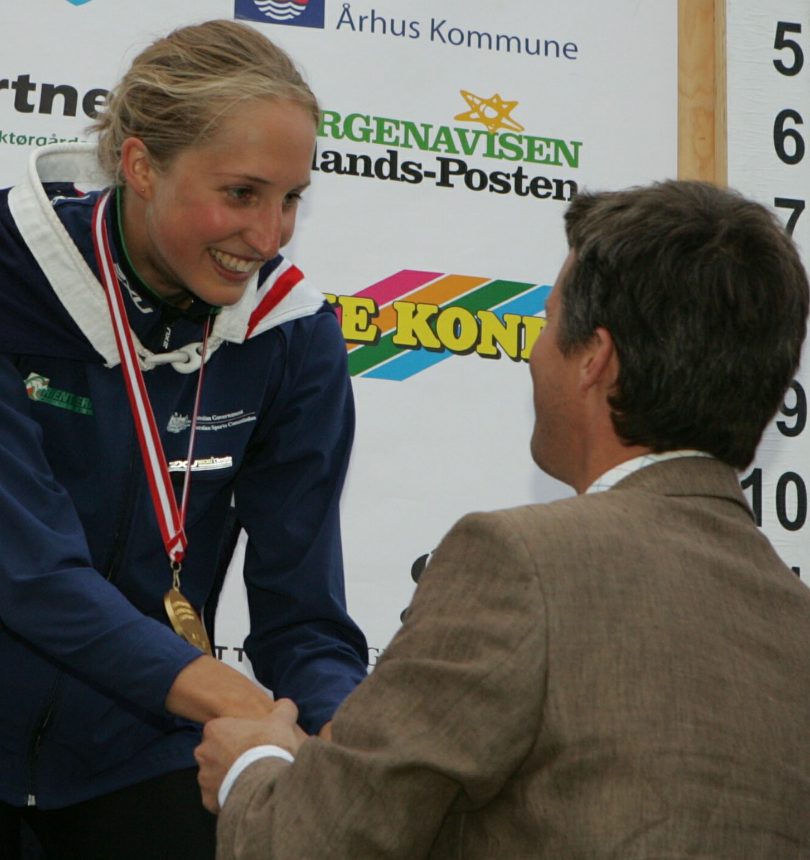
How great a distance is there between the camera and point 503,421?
338 centimetres

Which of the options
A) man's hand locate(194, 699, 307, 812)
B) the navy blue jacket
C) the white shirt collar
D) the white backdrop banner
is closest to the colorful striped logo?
the white backdrop banner

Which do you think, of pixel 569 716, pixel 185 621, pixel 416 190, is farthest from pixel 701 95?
pixel 569 716

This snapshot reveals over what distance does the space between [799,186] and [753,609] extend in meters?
2.40

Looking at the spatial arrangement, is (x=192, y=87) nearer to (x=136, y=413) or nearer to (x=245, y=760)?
(x=136, y=413)

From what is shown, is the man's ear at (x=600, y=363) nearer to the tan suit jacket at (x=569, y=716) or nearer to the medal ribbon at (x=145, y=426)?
the tan suit jacket at (x=569, y=716)

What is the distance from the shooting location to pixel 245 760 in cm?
163

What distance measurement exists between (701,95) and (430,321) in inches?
36.3

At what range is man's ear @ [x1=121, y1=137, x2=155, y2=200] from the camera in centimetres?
207

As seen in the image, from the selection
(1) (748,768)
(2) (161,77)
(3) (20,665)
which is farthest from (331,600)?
(1) (748,768)

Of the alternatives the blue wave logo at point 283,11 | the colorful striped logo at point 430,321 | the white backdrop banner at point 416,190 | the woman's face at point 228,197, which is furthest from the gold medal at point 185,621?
the blue wave logo at point 283,11

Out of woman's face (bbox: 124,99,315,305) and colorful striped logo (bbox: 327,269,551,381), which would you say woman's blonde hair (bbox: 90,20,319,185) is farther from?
colorful striped logo (bbox: 327,269,551,381)

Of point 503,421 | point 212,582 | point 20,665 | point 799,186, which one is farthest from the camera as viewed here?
point 799,186

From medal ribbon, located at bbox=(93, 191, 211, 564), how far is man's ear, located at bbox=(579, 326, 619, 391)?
2.28 ft

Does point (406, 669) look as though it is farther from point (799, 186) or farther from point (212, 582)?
point (799, 186)
